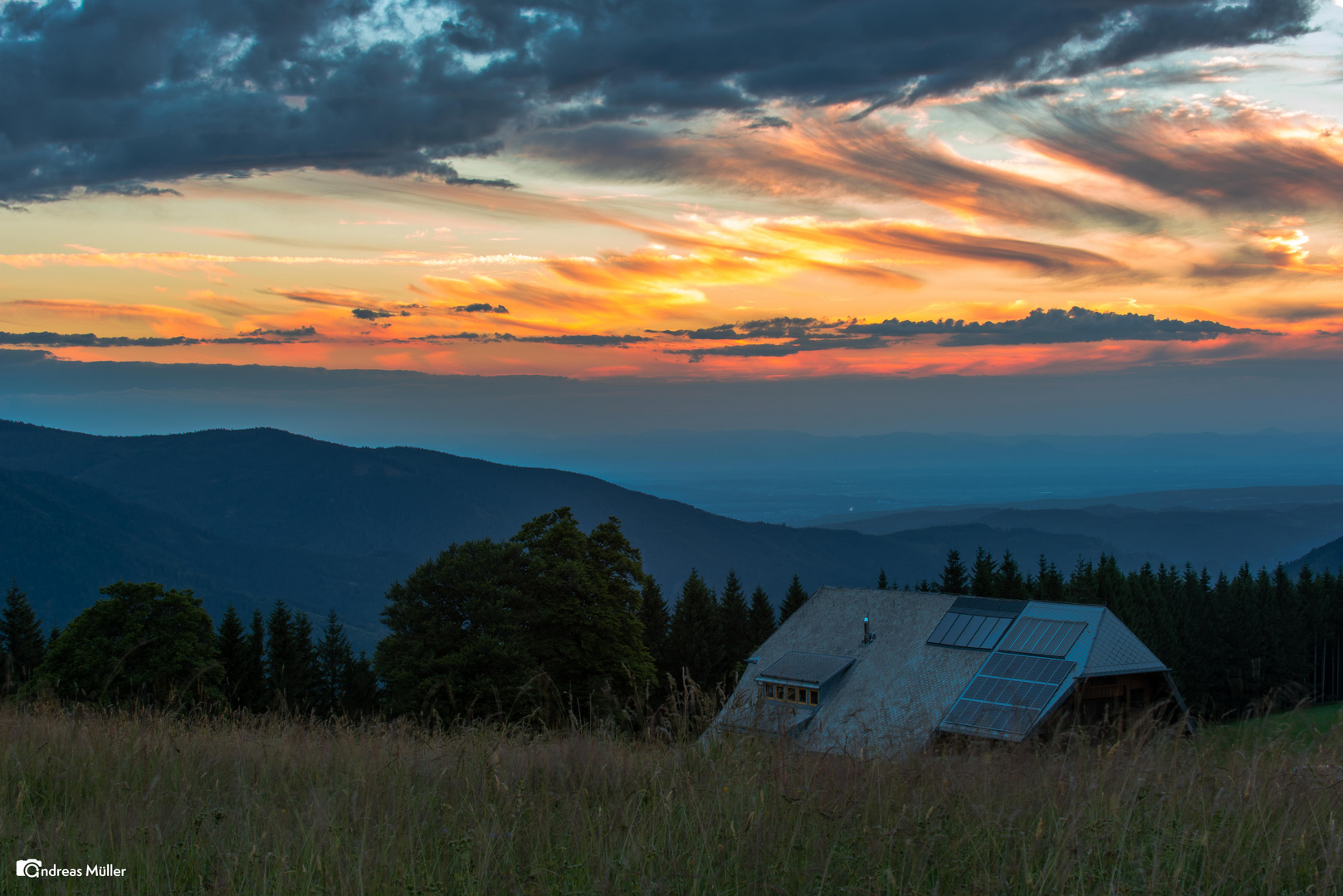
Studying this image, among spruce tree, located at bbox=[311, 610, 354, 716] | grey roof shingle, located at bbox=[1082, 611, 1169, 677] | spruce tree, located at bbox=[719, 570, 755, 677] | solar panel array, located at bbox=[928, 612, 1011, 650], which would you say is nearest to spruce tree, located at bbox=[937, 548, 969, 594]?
spruce tree, located at bbox=[719, 570, 755, 677]

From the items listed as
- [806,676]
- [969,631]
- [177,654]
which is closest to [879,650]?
[806,676]

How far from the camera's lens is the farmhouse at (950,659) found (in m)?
28.2

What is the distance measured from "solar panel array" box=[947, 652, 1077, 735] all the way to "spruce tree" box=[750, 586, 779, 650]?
70.7ft

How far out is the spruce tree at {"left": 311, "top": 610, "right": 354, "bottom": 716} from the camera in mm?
43250

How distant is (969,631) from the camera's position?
3197 cm

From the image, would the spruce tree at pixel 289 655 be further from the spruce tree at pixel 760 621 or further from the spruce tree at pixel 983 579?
the spruce tree at pixel 983 579

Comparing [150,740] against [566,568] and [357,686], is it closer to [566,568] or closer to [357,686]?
[566,568]

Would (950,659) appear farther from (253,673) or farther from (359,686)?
(253,673)

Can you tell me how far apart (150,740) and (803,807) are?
459 centimetres

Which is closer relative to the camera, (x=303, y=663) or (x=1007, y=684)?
(x=1007, y=684)

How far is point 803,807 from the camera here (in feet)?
13.0

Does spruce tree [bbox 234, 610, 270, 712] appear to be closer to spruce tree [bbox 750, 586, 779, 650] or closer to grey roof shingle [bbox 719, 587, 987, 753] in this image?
grey roof shingle [bbox 719, 587, 987, 753]

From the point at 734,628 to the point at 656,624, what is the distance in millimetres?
5222

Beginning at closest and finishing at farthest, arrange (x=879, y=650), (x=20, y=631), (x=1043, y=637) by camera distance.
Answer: (x=1043, y=637) < (x=879, y=650) < (x=20, y=631)
